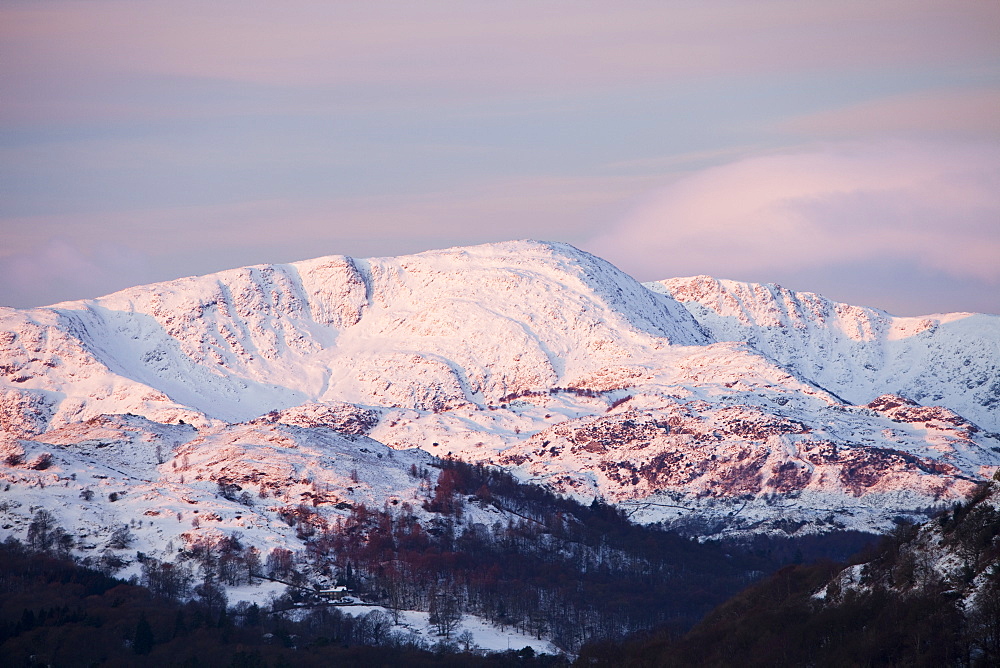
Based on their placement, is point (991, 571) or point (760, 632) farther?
point (760, 632)

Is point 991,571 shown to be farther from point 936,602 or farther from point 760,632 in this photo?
point 760,632

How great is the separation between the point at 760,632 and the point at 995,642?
1722 inches

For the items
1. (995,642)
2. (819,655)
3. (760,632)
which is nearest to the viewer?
(995,642)

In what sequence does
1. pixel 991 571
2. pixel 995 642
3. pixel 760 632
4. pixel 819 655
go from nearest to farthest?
pixel 995 642 → pixel 991 571 → pixel 819 655 → pixel 760 632

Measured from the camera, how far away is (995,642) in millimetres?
151000

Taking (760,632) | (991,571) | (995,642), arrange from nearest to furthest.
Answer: (995,642) → (991,571) → (760,632)

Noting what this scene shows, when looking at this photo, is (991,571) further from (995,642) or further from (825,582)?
(825,582)

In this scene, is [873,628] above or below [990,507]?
below

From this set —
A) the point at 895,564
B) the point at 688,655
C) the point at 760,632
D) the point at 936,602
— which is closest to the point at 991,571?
the point at 936,602

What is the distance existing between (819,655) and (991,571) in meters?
23.4

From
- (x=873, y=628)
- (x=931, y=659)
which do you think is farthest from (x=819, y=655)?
(x=931, y=659)

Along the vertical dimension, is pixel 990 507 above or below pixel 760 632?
above

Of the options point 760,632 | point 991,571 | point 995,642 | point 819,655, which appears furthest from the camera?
point 760,632

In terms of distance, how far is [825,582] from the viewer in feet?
648
